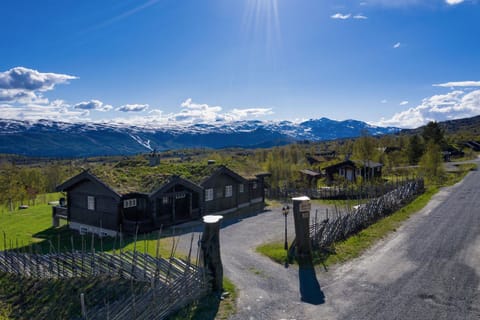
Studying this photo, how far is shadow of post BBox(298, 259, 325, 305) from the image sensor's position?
39.2 ft

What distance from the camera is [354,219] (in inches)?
826

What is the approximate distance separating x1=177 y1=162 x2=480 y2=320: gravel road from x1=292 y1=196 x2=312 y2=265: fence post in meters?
1.48

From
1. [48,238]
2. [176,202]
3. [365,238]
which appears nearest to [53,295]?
[48,238]

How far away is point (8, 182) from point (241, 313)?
170ft

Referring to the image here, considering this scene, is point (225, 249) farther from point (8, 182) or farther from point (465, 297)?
point (8, 182)

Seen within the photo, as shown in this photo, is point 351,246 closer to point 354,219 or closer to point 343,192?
point 354,219

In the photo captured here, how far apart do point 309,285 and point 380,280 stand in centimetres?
285

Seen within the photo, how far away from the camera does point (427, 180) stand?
1919 inches

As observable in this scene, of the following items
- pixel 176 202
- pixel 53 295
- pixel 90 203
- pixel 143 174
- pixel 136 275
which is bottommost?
pixel 53 295

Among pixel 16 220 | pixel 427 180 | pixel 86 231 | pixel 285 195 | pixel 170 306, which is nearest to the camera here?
pixel 170 306

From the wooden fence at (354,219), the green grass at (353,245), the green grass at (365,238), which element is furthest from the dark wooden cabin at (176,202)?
the green grass at (365,238)

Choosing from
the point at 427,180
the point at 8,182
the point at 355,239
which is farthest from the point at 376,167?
the point at 8,182

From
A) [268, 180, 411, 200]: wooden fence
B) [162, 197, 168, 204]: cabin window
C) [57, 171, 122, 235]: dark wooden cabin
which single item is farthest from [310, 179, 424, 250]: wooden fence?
[57, 171, 122, 235]: dark wooden cabin

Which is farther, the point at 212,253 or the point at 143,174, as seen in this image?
the point at 143,174
